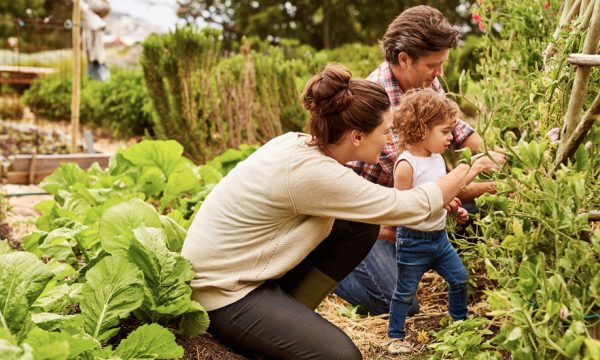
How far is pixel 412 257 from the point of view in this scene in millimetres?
3049

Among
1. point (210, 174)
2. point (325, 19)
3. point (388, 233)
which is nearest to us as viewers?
point (388, 233)

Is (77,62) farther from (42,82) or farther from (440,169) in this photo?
(42,82)

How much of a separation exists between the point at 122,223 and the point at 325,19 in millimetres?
22428

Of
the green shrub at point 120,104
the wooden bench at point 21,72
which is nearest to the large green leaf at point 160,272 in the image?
the green shrub at point 120,104

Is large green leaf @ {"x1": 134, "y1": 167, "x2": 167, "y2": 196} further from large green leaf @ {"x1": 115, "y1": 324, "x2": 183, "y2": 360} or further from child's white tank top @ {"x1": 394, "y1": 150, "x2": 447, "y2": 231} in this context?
large green leaf @ {"x1": 115, "y1": 324, "x2": 183, "y2": 360}

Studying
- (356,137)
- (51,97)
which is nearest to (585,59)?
(356,137)

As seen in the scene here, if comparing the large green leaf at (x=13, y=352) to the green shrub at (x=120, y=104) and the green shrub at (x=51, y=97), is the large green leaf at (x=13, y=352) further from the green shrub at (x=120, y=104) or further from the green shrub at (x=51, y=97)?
the green shrub at (x=51, y=97)

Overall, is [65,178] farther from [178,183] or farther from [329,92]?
[329,92]

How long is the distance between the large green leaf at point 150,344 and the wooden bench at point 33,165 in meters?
4.81

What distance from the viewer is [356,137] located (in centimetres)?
264

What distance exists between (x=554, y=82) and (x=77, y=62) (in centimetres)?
634

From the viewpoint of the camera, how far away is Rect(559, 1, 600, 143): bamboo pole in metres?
1.99

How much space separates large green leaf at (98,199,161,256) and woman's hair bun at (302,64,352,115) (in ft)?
2.50

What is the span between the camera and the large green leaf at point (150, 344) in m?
2.31
